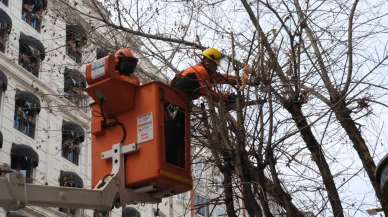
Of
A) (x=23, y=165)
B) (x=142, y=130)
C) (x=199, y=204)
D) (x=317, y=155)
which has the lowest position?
(x=199, y=204)

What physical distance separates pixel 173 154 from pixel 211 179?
6.84ft

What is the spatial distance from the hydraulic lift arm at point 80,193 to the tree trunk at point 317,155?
2.25 meters

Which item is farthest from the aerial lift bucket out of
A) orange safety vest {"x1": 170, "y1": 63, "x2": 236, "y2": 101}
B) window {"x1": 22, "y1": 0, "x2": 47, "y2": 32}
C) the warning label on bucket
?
window {"x1": 22, "y1": 0, "x2": 47, "y2": 32}

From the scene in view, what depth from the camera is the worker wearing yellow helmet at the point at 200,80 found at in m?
8.33

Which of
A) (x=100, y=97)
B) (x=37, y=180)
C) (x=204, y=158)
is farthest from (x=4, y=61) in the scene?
(x=100, y=97)

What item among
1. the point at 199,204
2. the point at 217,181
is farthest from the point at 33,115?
the point at 199,204

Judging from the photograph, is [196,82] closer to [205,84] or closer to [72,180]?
[205,84]

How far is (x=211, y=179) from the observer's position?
31.7 ft

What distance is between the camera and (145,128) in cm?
738

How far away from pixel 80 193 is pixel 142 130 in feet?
3.02

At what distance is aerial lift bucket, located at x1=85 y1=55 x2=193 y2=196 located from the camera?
7.27 metres

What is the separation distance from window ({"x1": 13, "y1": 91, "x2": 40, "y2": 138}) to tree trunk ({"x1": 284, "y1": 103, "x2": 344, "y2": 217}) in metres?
16.3

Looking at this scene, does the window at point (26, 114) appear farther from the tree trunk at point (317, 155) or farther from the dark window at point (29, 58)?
the tree trunk at point (317, 155)

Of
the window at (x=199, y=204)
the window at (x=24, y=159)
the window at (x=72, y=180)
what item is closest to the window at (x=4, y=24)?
the window at (x=24, y=159)
